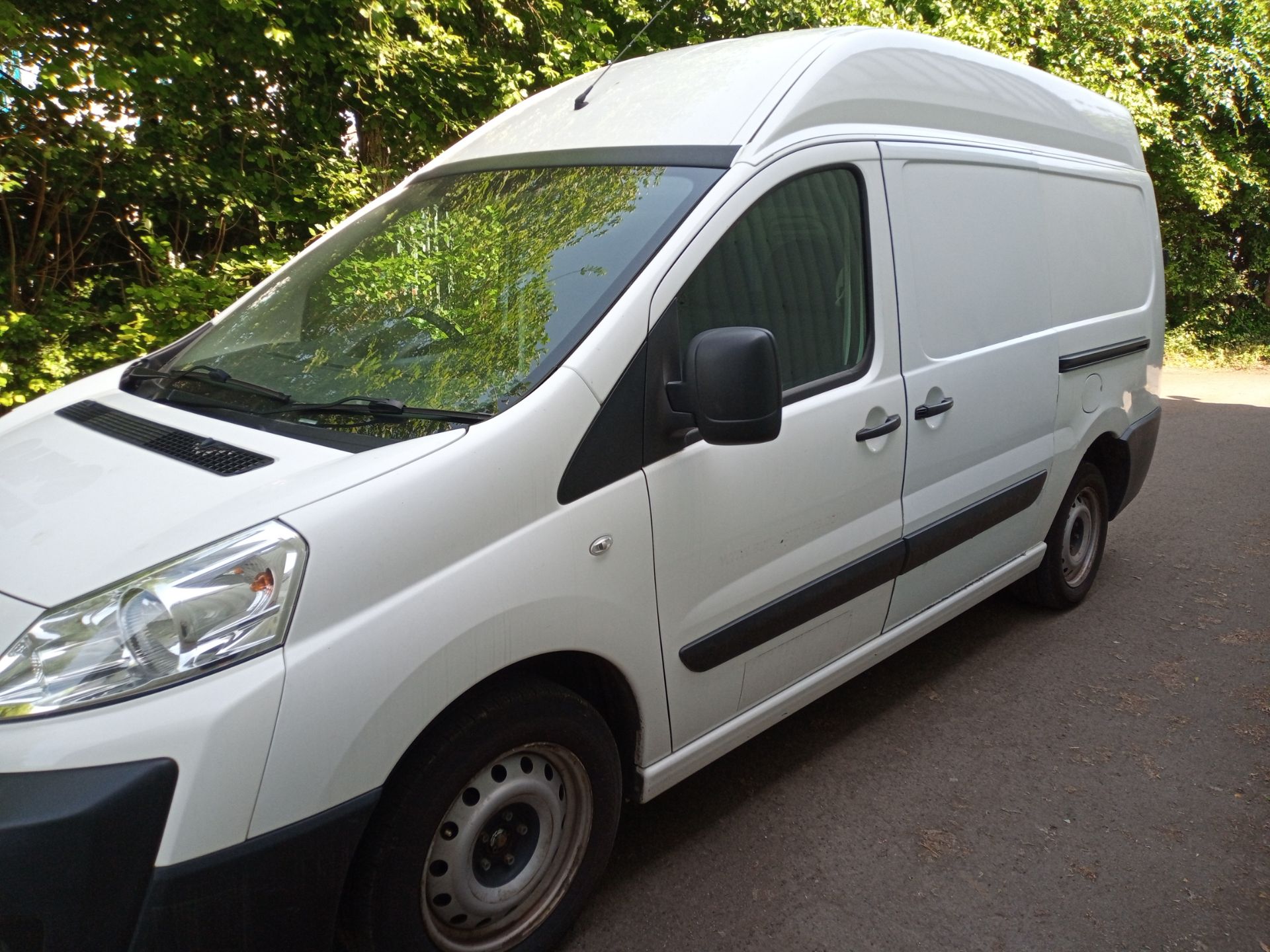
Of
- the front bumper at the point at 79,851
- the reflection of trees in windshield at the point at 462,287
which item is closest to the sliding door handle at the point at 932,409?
the reflection of trees in windshield at the point at 462,287

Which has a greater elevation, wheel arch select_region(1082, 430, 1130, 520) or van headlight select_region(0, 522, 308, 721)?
van headlight select_region(0, 522, 308, 721)

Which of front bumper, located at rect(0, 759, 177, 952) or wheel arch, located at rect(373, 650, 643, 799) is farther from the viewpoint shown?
wheel arch, located at rect(373, 650, 643, 799)

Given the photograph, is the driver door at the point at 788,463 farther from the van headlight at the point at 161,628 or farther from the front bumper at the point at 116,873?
the front bumper at the point at 116,873

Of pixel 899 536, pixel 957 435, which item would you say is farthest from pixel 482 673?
pixel 957 435

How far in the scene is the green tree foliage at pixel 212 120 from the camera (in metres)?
5.62

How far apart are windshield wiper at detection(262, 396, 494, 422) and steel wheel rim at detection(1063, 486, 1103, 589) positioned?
3255mm

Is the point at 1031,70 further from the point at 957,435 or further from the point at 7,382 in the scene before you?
the point at 7,382

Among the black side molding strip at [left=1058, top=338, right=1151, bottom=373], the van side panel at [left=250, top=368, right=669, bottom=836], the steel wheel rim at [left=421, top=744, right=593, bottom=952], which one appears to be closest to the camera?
the van side panel at [left=250, top=368, right=669, bottom=836]

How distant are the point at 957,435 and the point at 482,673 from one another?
1973 millimetres

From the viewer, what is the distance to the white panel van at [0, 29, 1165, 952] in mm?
1852

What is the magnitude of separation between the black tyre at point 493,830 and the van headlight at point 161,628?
0.47 m

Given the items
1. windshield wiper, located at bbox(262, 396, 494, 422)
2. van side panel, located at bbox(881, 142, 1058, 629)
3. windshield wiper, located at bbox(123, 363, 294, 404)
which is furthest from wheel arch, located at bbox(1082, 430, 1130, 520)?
windshield wiper, located at bbox(123, 363, 294, 404)

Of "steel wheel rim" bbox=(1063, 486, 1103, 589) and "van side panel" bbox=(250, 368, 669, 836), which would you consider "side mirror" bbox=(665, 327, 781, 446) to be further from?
"steel wheel rim" bbox=(1063, 486, 1103, 589)

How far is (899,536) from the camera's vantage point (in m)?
3.35
